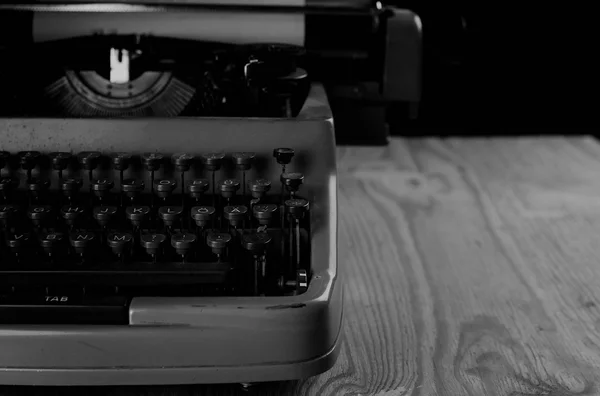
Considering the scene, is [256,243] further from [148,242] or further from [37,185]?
[37,185]

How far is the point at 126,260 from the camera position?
1.06 metres

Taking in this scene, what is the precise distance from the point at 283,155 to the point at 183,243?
19 cm

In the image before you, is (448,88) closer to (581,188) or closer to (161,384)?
(581,188)

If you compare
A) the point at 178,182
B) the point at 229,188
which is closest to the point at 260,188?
the point at 229,188

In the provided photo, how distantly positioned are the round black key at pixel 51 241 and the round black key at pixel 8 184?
121mm

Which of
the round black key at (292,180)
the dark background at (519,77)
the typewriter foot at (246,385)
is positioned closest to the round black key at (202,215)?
the round black key at (292,180)

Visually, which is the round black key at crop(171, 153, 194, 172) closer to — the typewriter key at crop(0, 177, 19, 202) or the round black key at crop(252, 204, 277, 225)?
the round black key at crop(252, 204, 277, 225)

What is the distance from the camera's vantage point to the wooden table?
3.22ft

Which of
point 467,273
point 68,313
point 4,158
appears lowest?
point 467,273

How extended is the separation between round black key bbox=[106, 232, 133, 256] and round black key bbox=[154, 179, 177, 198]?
0.26ft

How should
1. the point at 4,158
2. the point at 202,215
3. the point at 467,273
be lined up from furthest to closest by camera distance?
the point at 467,273 < the point at 4,158 < the point at 202,215

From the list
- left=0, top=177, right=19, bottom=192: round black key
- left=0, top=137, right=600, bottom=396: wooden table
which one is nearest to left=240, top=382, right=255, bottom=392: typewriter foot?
left=0, top=137, right=600, bottom=396: wooden table

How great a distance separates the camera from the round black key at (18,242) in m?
1.01

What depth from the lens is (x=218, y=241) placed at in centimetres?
96
